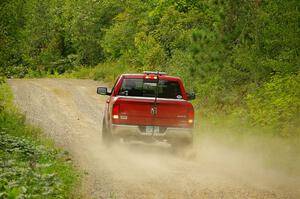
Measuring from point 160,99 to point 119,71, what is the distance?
1000 inches

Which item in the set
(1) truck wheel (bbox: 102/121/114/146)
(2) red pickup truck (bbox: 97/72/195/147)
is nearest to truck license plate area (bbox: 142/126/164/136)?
(2) red pickup truck (bbox: 97/72/195/147)

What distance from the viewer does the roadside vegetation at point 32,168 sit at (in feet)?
29.3

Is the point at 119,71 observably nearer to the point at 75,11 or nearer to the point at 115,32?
the point at 115,32

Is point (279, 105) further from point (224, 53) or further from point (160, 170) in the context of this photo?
point (224, 53)

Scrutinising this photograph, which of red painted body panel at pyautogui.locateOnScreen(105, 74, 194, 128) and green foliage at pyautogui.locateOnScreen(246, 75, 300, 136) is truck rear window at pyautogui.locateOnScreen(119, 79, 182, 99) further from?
green foliage at pyautogui.locateOnScreen(246, 75, 300, 136)

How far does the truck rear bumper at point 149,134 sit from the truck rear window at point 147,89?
107 centimetres

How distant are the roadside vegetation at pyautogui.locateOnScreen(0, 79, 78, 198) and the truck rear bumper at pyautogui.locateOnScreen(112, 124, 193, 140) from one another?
1.29m

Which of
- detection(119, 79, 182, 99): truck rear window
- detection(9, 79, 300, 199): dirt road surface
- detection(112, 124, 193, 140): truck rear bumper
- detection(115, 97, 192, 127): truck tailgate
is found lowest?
detection(9, 79, 300, 199): dirt road surface

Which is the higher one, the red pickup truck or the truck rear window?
the truck rear window

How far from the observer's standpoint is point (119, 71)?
39.4 meters

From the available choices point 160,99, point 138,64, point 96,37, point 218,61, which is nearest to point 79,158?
point 160,99

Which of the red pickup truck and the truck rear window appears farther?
the truck rear window

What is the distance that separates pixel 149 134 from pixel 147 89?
1.27 metres

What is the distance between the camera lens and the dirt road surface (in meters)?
10.4
